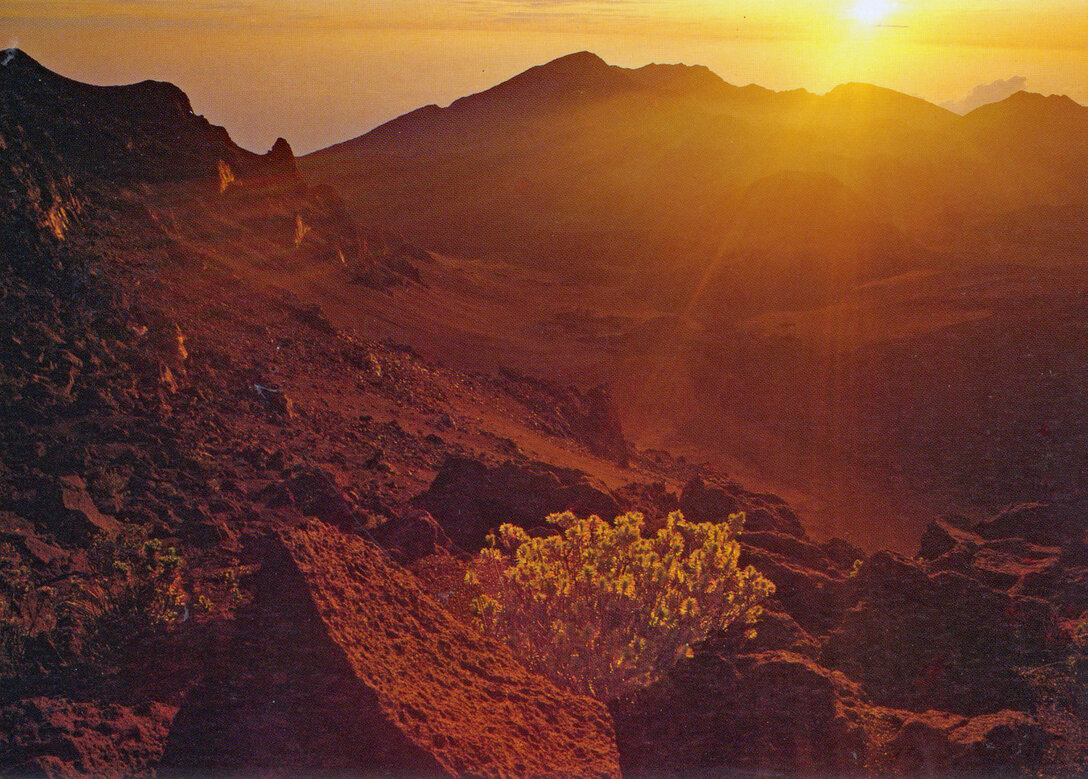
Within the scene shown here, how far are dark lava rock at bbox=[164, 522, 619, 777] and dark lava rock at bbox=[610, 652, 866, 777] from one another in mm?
242

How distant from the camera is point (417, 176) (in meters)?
61.4

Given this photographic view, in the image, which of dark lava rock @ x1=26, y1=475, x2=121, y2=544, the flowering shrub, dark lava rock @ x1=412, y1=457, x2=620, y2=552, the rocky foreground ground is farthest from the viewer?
dark lava rock @ x1=412, y1=457, x2=620, y2=552

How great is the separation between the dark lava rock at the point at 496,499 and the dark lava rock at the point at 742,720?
294cm

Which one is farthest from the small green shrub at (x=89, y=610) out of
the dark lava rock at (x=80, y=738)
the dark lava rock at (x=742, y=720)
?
the dark lava rock at (x=742, y=720)

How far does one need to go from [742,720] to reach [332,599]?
2.45 metres

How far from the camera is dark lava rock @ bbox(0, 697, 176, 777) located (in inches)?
153

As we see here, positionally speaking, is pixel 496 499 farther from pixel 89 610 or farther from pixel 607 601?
pixel 89 610

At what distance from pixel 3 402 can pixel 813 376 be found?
57.9 feet

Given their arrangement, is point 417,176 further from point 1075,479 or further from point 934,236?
point 1075,479

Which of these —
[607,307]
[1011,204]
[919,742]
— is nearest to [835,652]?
[919,742]

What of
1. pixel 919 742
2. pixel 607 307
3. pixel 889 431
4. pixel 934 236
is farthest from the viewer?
pixel 934 236

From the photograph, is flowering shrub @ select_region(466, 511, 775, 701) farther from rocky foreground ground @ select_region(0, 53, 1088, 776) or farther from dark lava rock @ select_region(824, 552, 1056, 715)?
dark lava rock @ select_region(824, 552, 1056, 715)

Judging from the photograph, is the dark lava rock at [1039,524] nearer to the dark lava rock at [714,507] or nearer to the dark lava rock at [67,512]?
the dark lava rock at [714,507]

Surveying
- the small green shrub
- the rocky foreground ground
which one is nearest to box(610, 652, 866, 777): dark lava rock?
the rocky foreground ground
